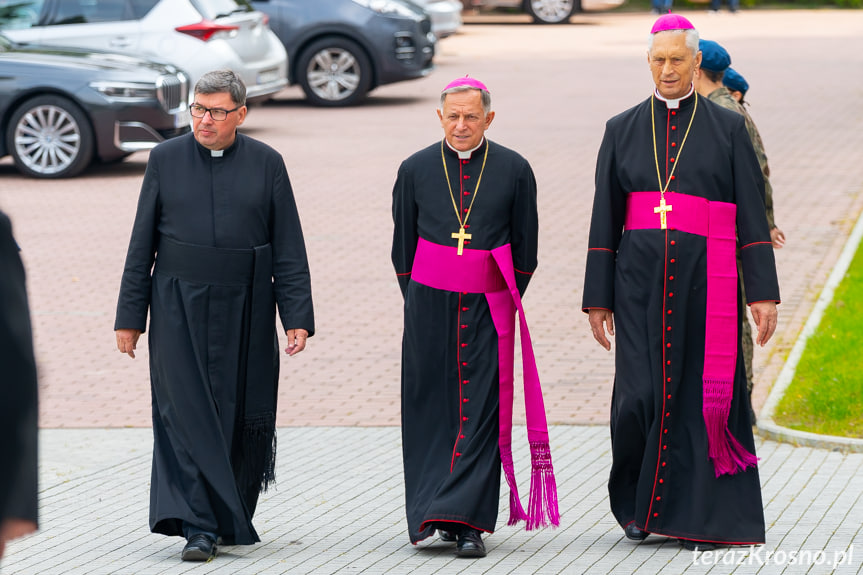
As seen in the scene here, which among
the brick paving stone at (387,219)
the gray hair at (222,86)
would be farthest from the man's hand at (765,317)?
the brick paving stone at (387,219)

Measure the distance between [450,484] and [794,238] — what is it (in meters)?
7.42

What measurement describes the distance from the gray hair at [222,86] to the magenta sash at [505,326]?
94 cm

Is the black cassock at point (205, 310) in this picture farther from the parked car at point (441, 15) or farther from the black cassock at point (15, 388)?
the parked car at point (441, 15)

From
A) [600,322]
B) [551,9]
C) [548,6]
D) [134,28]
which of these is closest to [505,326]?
[600,322]

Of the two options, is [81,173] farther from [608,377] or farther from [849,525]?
[849,525]

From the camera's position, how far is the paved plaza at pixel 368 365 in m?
5.77

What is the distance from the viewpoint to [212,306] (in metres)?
5.73

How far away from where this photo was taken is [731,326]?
5602mm

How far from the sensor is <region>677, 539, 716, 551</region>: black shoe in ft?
18.4

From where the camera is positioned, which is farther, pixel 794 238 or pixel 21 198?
pixel 21 198

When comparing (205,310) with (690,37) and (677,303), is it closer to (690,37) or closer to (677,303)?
(677,303)

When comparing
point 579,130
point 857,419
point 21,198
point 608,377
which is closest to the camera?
point 857,419

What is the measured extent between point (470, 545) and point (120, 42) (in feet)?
42.0

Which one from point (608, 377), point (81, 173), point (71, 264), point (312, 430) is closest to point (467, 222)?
point (312, 430)
